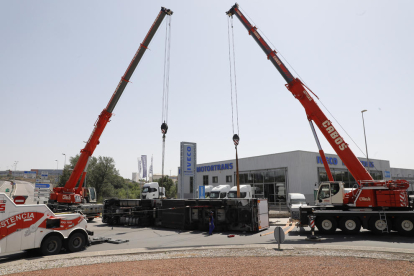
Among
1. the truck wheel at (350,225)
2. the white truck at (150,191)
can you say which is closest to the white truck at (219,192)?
the white truck at (150,191)

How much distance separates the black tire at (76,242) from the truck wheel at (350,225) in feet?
43.0

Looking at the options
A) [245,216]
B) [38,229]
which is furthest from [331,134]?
[38,229]

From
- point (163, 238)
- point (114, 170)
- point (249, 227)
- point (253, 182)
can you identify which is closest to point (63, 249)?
point (163, 238)

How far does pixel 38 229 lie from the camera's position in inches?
418

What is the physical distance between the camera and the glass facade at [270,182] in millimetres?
36500

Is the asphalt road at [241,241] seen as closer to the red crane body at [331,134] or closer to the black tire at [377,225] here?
the black tire at [377,225]

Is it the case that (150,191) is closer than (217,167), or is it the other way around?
(150,191)

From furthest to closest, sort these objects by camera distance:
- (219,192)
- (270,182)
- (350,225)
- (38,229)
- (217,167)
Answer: (217,167), (270,182), (219,192), (350,225), (38,229)

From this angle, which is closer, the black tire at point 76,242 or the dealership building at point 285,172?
the black tire at point 76,242

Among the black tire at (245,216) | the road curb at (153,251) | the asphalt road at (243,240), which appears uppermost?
the black tire at (245,216)

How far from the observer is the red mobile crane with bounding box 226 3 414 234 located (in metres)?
14.9

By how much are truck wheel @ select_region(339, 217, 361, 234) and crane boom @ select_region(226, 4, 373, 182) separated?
222cm

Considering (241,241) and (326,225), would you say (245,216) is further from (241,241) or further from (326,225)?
(326,225)

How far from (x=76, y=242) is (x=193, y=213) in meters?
7.82
